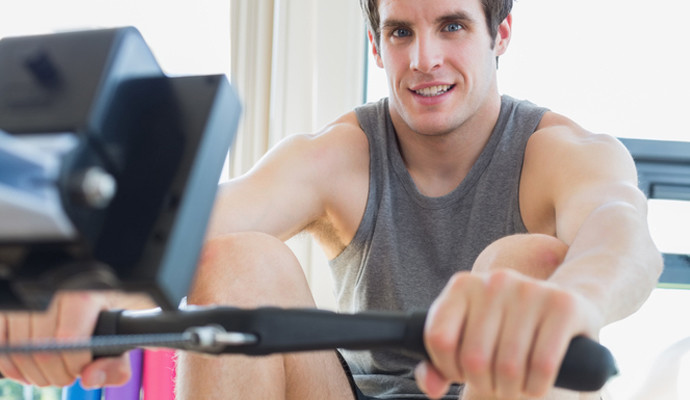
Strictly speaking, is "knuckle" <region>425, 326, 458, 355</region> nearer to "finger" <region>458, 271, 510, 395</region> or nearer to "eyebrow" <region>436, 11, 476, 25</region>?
"finger" <region>458, 271, 510, 395</region>

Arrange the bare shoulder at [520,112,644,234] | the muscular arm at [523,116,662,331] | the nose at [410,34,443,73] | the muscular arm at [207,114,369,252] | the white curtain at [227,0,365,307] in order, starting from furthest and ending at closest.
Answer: the white curtain at [227,0,365,307] → the nose at [410,34,443,73] → the muscular arm at [207,114,369,252] → the bare shoulder at [520,112,644,234] → the muscular arm at [523,116,662,331]

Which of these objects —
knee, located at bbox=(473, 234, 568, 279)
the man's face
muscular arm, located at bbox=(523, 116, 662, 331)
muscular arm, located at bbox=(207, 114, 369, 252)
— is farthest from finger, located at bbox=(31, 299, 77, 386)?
the man's face

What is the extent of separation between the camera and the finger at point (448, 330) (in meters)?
0.54

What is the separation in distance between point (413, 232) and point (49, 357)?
98 cm

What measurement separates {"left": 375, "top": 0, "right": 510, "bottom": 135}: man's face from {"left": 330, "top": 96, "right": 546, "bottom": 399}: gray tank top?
0.09m

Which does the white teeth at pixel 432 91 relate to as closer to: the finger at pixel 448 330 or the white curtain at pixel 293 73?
the white curtain at pixel 293 73

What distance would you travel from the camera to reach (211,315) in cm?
58

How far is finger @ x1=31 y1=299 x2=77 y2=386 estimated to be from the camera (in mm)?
712

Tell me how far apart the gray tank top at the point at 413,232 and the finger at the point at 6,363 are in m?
0.85

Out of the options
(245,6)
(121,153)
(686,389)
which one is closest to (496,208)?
(686,389)

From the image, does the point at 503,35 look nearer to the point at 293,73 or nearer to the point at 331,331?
the point at 293,73

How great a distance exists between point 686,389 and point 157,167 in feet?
5.94

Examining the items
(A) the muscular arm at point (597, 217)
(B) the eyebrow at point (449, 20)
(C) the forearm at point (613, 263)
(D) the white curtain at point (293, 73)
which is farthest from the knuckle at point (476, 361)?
(D) the white curtain at point (293, 73)

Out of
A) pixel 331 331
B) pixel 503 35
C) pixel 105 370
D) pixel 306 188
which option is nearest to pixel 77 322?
pixel 105 370
